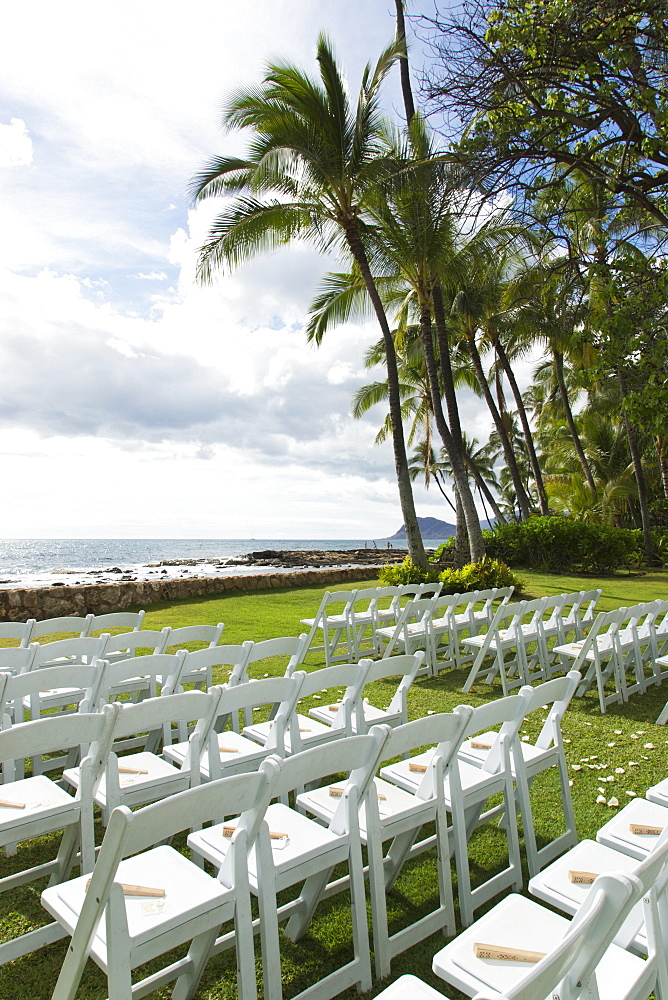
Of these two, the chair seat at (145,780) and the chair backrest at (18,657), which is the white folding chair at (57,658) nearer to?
the chair backrest at (18,657)

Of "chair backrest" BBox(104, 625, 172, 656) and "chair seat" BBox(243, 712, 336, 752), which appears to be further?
"chair backrest" BBox(104, 625, 172, 656)

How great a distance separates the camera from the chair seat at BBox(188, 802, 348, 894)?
214 cm

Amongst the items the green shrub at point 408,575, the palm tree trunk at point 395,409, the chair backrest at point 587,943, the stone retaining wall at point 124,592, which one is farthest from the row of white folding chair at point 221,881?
the palm tree trunk at point 395,409

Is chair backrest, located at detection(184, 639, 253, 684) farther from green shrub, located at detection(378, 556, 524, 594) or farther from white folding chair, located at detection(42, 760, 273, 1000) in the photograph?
green shrub, located at detection(378, 556, 524, 594)

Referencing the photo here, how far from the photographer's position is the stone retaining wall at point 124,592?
11.1 metres

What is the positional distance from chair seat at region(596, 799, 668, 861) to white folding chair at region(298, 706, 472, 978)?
65cm

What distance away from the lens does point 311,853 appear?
7.27 ft

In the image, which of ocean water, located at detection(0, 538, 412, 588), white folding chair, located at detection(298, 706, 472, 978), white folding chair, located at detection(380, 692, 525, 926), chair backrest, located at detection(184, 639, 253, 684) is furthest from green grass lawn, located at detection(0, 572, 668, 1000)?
ocean water, located at detection(0, 538, 412, 588)

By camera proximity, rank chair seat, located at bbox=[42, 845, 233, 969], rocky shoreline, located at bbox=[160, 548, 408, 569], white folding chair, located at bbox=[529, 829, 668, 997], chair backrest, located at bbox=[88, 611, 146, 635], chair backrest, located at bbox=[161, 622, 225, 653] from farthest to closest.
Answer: rocky shoreline, located at bbox=[160, 548, 408, 569], chair backrest, located at bbox=[88, 611, 146, 635], chair backrest, located at bbox=[161, 622, 225, 653], chair seat, located at bbox=[42, 845, 233, 969], white folding chair, located at bbox=[529, 829, 668, 997]

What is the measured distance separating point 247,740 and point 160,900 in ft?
5.45

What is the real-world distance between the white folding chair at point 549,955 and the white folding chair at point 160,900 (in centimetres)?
67

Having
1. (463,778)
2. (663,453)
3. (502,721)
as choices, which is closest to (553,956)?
(502,721)

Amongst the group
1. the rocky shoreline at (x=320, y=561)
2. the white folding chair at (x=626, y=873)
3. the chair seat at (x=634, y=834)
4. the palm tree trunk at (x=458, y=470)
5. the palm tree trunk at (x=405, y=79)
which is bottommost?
the rocky shoreline at (x=320, y=561)

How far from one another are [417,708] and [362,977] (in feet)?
11.4
